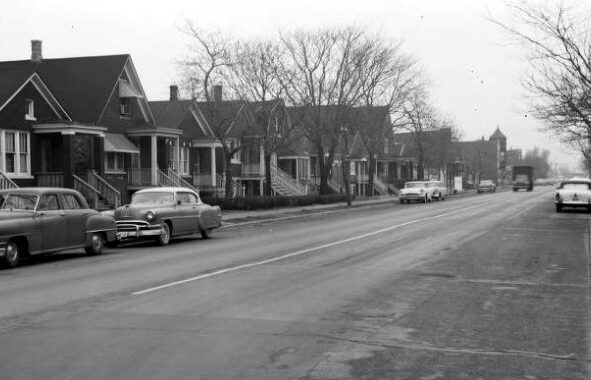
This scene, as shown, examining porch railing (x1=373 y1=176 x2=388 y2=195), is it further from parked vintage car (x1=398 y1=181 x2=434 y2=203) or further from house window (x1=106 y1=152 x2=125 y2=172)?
house window (x1=106 y1=152 x2=125 y2=172)

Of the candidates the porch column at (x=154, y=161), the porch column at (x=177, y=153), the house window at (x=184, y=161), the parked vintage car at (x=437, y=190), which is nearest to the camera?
the porch column at (x=154, y=161)

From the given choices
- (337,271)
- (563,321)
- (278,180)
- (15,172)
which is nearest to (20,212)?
(337,271)

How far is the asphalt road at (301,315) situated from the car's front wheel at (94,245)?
46 cm

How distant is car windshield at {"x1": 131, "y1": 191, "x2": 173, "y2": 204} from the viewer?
20766 mm

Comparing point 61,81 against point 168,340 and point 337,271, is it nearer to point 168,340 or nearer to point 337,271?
point 337,271

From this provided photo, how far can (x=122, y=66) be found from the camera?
38500 mm

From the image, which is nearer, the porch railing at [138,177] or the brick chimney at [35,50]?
the porch railing at [138,177]

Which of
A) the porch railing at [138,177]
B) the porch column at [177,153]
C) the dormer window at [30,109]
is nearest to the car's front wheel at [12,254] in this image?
the dormer window at [30,109]

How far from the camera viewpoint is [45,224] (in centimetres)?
1550

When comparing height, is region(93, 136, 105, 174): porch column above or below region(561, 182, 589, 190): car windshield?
above

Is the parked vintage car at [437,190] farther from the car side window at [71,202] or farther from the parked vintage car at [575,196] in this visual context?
the car side window at [71,202]

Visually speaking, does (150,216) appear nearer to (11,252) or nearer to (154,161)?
(11,252)

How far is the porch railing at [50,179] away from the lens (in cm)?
3219

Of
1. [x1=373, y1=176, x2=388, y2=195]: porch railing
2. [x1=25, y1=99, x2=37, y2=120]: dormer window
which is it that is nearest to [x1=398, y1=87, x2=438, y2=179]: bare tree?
[x1=373, y1=176, x2=388, y2=195]: porch railing
